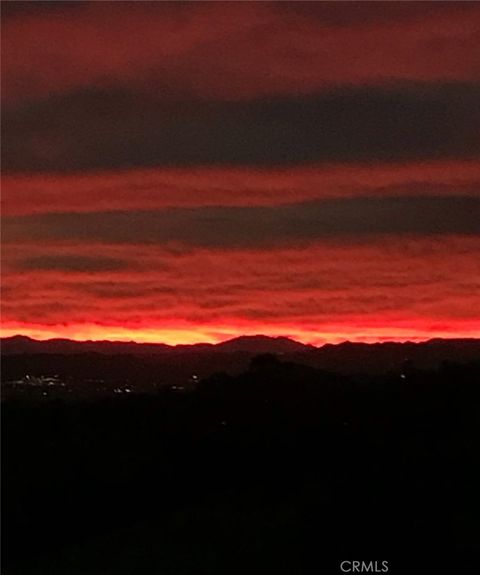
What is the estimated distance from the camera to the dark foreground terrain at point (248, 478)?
58.7 feet

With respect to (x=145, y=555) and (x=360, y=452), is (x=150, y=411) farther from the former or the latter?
(x=145, y=555)

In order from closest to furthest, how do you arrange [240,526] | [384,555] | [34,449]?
[384,555], [240,526], [34,449]

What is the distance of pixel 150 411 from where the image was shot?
145ft

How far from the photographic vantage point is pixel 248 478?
31.6 metres

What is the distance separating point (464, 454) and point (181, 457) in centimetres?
1010

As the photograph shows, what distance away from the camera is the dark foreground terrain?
17.9 meters

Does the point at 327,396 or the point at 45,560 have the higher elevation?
the point at 327,396

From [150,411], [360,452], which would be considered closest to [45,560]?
[360,452]
